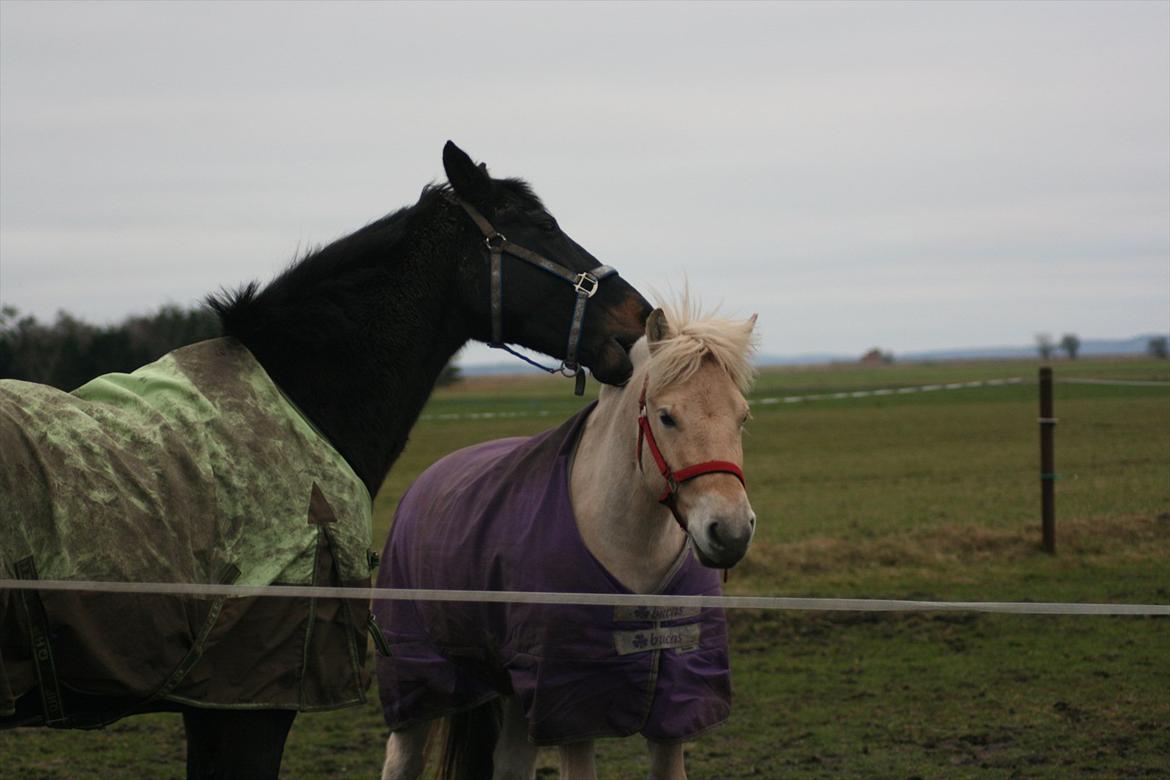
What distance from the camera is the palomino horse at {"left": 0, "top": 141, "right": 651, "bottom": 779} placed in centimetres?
239

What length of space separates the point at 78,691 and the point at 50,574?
308mm

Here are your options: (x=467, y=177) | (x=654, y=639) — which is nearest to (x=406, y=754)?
(x=654, y=639)

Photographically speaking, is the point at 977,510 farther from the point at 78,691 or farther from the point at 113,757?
the point at 78,691

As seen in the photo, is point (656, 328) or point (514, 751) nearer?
point (656, 328)

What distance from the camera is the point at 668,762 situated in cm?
365

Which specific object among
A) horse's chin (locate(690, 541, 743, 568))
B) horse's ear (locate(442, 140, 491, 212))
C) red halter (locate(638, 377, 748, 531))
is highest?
horse's ear (locate(442, 140, 491, 212))

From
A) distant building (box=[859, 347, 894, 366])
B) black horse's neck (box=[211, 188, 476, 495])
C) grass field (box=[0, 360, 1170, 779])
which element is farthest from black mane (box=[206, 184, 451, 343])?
distant building (box=[859, 347, 894, 366])

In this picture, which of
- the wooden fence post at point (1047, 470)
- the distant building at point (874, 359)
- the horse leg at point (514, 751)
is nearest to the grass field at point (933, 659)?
the wooden fence post at point (1047, 470)

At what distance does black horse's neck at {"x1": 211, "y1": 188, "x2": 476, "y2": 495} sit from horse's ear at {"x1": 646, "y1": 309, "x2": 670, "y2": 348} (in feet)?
1.82

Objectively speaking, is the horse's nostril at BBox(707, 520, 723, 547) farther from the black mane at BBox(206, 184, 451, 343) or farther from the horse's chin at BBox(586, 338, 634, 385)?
the black mane at BBox(206, 184, 451, 343)

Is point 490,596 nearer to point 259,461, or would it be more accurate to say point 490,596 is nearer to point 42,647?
point 259,461

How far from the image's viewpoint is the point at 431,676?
13.4 ft

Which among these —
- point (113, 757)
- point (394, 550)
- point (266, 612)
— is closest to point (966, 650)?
point (394, 550)

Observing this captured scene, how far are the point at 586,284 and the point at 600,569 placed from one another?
40.7 inches
